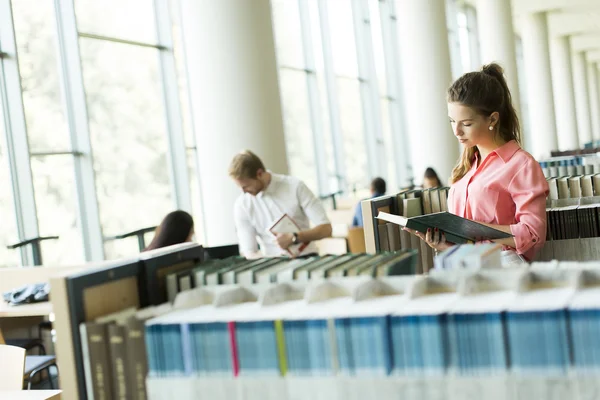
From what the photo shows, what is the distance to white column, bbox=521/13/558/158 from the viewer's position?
59.3 feet

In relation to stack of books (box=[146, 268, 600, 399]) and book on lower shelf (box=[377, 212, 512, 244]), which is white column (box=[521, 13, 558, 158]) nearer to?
book on lower shelf (box=[377, 212, 512, 244])

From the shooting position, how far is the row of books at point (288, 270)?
5.48 ft

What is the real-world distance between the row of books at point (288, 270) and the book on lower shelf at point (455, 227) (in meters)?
0.62

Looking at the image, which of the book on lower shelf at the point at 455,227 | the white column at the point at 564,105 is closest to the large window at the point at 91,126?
the book on lower shelf at the point at 455,227

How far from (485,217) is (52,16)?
188 inches

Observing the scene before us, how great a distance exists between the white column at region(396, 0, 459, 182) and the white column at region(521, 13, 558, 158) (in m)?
8.24

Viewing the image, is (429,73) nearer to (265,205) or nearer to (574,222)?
(265,205)

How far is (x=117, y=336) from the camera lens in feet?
5.15

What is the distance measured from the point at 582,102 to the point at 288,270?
90.4ft

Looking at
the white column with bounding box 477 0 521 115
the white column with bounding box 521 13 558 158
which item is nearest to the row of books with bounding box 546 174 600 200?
the white column with bounding box 477 0 521 115

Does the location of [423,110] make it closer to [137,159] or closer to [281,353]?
[137,159]


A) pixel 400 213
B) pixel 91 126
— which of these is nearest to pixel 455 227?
pixel 400 213

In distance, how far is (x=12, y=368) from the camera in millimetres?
3252

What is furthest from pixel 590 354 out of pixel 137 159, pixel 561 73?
pixel 561 73
